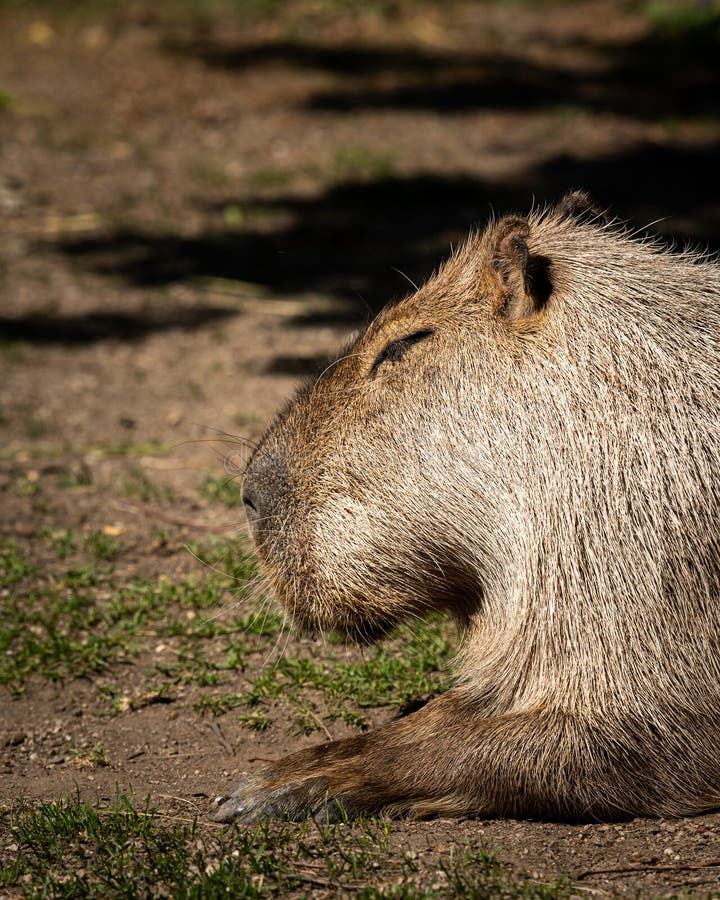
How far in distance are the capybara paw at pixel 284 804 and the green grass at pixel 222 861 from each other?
1.3 inches

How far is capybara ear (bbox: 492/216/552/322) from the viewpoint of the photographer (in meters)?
3.12

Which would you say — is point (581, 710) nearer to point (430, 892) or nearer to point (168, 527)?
point (430, 892)

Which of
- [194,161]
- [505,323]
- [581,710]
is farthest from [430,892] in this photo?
[194,161]

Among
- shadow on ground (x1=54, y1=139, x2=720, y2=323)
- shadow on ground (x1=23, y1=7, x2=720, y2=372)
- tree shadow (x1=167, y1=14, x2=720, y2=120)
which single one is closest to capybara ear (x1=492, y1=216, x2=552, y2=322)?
shadow on ground (x1=23, y1=7, x2=720, y2=372)

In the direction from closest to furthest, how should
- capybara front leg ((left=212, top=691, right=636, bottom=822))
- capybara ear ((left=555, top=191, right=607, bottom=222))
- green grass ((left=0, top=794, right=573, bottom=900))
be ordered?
1. green grass ((left=0, top=794, right=573, bottom=900))
2. capybara front leg ((left=212, top=691, right=636, bottom=822))
3. capybara ear ((left=555, top=191, right=607, bottom=222))

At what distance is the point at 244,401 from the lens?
5.80m

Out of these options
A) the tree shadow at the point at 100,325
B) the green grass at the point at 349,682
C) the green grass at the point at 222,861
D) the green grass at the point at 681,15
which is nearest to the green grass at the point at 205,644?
the green grass at the point at 349,682

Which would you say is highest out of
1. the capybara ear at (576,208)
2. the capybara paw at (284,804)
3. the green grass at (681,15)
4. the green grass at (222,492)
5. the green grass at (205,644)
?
the green grass at (681,15)

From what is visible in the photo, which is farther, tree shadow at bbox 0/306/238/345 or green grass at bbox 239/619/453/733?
tree shadow at bbox 0/306/238/345

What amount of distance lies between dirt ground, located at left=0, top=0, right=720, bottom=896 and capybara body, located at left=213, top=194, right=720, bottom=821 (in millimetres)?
165

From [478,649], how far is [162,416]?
2991mm

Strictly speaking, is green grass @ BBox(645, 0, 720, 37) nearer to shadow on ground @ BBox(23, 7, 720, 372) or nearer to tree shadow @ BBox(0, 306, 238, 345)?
shadow on ground @ BBox(23, 7, 720, 372)

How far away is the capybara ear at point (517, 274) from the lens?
10.2 feet

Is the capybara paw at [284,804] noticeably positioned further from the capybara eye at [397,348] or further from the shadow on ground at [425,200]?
the shadow on ground at [425,200]
